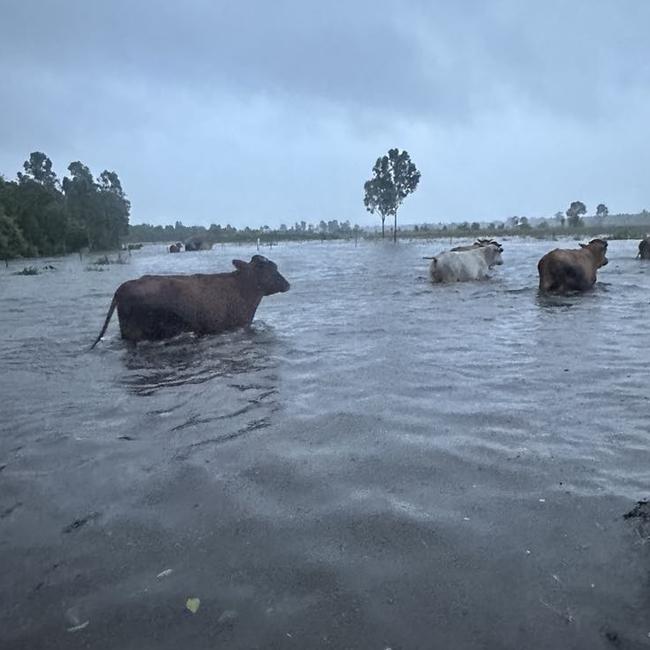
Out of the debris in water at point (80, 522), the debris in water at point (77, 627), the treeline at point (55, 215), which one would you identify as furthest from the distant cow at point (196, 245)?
the debris in water at point (77, 627)

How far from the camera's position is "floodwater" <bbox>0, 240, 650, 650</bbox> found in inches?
94.2

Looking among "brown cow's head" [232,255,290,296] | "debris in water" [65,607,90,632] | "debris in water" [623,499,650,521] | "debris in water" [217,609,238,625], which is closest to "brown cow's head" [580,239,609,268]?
"brown cow's head" [232,255,290,296]

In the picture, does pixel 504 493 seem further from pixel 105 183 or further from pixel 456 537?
pixel 105 183

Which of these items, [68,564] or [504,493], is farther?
[504,493]

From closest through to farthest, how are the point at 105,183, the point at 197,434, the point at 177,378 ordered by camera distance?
1. the point at 197,434
2. the point at 177,378
3. the point at 105,183

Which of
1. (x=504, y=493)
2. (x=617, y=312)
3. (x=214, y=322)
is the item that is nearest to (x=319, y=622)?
(x=504, y=493)

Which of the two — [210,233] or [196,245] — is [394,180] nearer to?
[196,245]

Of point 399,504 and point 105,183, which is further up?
point 105,183

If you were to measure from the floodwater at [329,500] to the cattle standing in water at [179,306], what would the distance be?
1047 mm

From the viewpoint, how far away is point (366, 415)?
4863 millimetres

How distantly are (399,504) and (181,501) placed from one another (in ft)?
4.41

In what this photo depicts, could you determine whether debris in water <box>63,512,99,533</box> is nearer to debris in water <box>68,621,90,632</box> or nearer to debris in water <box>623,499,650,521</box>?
debris in water <box>68,621,90,632</box>

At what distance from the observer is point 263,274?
33.6 feet

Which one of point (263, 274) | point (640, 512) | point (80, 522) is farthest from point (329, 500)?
point (263, 274)
